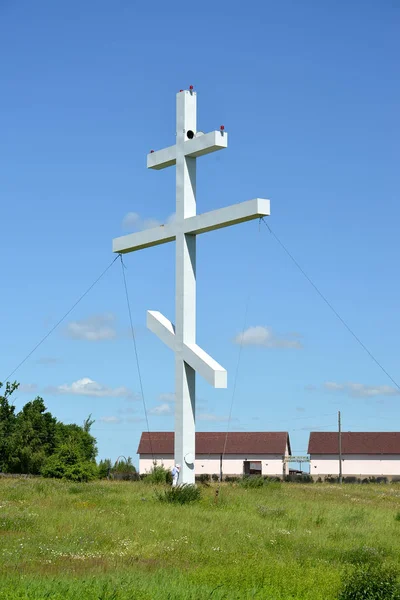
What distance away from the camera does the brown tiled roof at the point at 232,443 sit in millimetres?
76375

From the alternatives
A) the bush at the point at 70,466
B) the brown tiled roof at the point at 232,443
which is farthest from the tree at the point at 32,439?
the bush at the point at 70,466

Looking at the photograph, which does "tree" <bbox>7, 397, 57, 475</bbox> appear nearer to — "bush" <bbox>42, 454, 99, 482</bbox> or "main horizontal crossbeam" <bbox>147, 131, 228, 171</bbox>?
"bush" <bbox>42, 454, 99, 482</bbox>

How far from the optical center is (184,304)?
21.4 metres

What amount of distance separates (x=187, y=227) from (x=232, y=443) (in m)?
58.5

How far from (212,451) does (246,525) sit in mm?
59856

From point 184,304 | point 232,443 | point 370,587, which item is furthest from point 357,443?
point 370,587

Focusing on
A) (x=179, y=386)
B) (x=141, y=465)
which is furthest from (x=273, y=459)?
(x=179, y=386)

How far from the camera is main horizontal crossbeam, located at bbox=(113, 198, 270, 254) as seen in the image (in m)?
19.9

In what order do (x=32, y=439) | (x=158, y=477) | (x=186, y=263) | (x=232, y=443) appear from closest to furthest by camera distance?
1. (x=186, y=263)
2. (x=158, y=477)
3. (x=32, y=439)
4. (x=232, y=443)

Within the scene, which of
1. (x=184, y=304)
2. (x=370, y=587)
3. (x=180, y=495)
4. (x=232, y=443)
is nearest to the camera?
(x=370, y=587)

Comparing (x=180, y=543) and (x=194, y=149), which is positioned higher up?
(x=194, y=149)

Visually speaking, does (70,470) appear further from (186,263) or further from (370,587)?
(370,587)

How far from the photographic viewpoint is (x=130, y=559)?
13.8 meters

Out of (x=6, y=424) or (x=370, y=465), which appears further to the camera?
(x=370, y=465)
